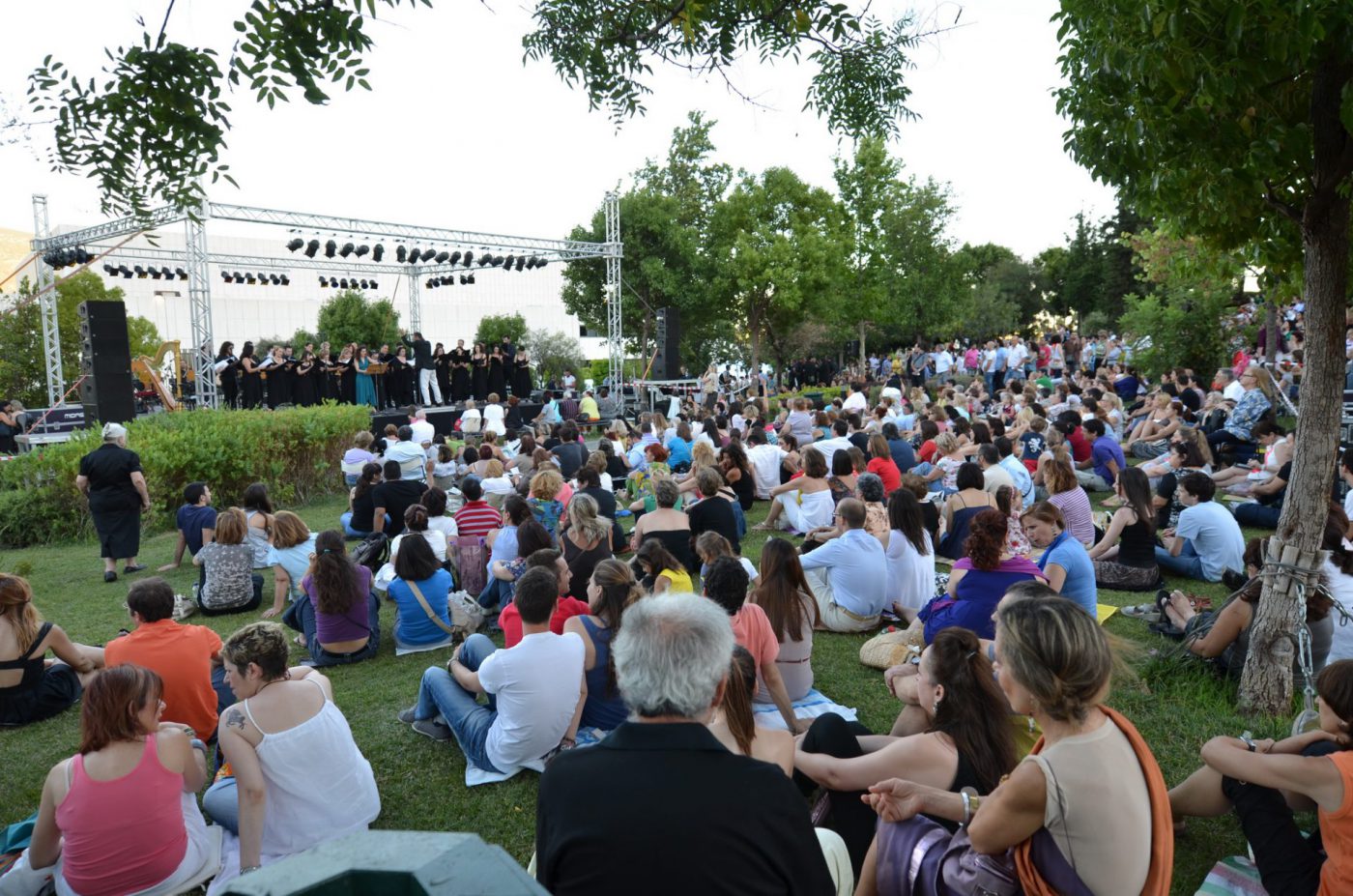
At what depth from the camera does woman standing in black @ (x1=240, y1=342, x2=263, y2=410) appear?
1764 centimetres

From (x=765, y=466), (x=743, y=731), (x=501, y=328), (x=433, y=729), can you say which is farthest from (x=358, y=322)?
(x=743, y=731)

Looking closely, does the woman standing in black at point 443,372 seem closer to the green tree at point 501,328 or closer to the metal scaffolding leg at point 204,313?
the metal scaffolding leg at point 204,313

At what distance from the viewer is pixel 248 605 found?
7551mm

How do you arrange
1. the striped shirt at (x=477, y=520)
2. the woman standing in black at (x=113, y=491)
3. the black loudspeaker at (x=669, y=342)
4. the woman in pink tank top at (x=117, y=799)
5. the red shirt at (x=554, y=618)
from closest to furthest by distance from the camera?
the woman in pink tank top at (x=117, y=799), the red shirt at (x=554, y=618), the striped shirt at (x=477, y=520), the woman standing in black at (x=113, y=491), the black loudspeaker at (x=669, y=342)

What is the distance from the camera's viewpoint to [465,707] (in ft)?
14.9

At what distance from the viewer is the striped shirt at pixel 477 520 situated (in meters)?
7.55

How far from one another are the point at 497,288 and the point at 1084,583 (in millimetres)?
49158

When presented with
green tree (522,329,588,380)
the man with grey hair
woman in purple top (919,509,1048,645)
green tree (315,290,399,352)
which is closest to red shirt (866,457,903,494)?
woman in purple top (919,509,1048,645)

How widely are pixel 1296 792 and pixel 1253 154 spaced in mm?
2532

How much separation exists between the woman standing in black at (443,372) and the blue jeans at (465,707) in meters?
17.2

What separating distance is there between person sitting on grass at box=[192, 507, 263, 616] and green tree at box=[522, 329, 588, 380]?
28.4 m

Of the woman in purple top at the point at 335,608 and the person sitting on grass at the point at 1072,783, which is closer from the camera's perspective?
the person sitting on grass at the point at 1072,783

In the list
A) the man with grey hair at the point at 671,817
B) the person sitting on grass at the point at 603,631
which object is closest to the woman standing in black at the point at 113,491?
the person sitting on grass at the point at 603,631

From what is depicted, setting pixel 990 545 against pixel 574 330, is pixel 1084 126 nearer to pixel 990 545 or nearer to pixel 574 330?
pixel 990 545
